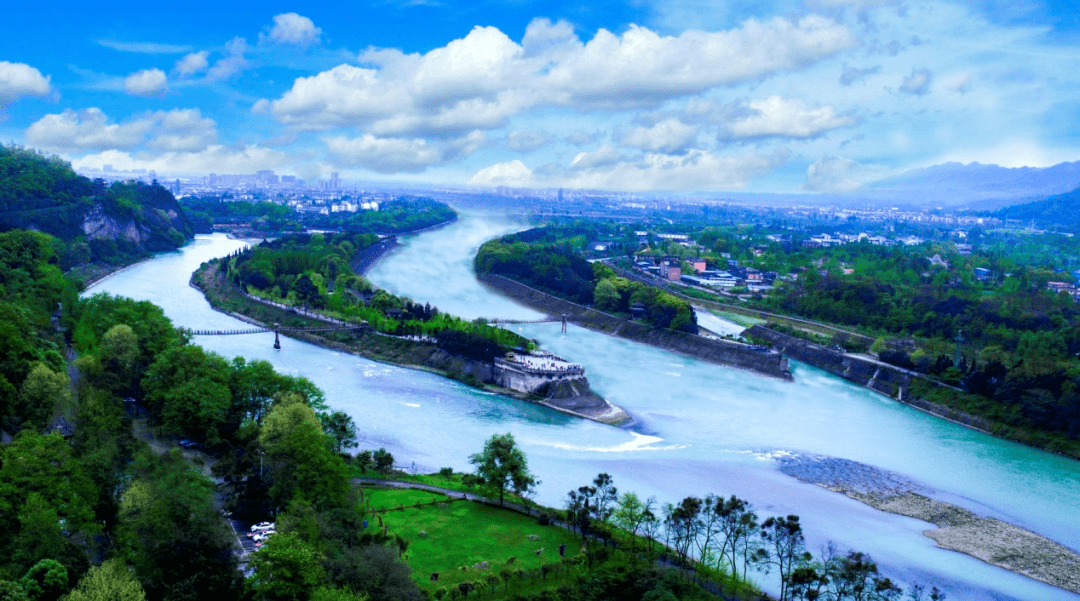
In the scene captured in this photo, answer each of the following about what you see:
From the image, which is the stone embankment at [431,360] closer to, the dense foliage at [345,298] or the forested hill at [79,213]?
the dense foliage at [345,298]

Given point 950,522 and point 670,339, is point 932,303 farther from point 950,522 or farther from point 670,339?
point 950,522

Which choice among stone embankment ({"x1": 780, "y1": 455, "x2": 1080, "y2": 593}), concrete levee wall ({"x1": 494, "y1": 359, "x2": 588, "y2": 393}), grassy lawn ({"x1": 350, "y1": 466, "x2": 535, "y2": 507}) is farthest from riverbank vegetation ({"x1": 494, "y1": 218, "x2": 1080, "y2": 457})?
grassy lawn ({"x1": 350, "y1": 466, "x2": 535, "y2": 507})

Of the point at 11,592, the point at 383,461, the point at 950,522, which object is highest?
the point at 11,592

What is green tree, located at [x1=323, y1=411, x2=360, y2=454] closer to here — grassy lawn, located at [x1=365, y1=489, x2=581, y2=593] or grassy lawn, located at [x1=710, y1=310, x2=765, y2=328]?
grassy lawn, located at [x1=365, y1=489, x2=581, y2=593]

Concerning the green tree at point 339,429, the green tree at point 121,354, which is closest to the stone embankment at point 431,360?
the green tree at point 339,429

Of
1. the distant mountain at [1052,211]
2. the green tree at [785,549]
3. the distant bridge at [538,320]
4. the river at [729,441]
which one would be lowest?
the river at [729,441]

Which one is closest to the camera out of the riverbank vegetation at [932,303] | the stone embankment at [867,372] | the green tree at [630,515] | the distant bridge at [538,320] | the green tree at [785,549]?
the green tree at [785,549]

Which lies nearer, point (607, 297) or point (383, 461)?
point (383, 461)

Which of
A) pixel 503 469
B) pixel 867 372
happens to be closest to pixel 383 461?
pixel 503 469
